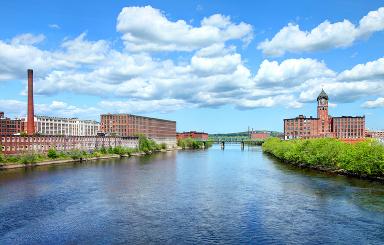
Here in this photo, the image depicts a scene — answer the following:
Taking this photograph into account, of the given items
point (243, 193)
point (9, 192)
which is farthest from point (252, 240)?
point (9, 192)

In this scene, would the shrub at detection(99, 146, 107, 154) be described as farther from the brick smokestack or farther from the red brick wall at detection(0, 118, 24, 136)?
the red brick wall at detection(0, 118, 24, 136)

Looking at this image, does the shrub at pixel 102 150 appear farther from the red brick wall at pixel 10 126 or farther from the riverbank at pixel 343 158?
the riverbank at pixel 343 158

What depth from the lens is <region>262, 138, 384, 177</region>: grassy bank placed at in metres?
62.2

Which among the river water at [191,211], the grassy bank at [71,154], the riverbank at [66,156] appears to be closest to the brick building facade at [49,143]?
the riverbank at [66,156]

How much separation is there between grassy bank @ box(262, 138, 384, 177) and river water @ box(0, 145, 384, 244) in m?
2.99

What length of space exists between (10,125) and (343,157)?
459ft

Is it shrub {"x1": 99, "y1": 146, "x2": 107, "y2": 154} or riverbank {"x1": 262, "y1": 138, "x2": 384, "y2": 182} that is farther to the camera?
shrub {"x1": 99, "y1": 146, "x2": 107, "y2": 154}

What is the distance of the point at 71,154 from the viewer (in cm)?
11288

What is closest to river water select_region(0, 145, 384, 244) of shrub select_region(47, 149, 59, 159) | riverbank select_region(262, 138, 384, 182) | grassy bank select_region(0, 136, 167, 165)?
riverbank select_region(262, 138, 384, 182)

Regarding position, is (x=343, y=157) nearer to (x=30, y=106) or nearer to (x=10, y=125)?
(x=30, y=106)

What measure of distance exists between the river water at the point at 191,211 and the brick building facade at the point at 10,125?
113 meters

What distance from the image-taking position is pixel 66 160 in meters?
108

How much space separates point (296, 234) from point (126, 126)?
167 metres

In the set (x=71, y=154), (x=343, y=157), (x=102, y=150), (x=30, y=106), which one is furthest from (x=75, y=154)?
(x=343, y=157)
